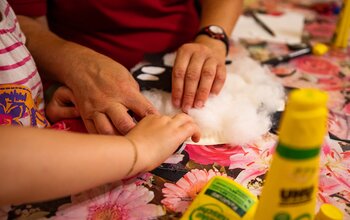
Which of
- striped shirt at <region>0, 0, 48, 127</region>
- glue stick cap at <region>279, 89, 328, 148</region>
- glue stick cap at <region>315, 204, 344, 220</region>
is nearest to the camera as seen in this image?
glue stick cap at <region>279, 89, 328, 148</region>

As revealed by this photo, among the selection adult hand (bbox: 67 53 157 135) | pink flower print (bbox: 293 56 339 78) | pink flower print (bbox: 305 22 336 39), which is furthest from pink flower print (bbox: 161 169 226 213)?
pink flower print (bbox: 305 22 336 39)

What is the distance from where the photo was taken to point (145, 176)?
0.51 metres

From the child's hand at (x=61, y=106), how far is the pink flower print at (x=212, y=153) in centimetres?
20

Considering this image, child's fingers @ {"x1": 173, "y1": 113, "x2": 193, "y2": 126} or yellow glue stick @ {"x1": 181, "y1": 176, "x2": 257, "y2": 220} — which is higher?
child's fingers @ {"x1": 173, "y1": 113, "x2": 193, "y2": 126}

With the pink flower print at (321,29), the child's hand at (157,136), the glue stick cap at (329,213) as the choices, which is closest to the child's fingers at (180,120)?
the child's hand at (157,136)

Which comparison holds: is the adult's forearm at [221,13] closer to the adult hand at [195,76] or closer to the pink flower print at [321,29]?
the adult hand at [195,76]

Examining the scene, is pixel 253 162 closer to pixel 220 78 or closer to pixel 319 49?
pixel 220 78

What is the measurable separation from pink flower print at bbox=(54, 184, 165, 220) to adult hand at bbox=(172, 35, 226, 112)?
172 mm

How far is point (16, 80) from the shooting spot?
0.55 metres

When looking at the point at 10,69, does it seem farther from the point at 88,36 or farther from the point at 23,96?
the point at 88,36

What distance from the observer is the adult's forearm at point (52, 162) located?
0.36m

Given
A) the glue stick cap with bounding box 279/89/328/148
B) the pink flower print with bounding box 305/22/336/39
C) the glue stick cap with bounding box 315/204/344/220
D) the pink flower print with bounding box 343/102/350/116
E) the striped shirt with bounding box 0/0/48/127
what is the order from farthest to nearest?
the pink flower print with bounding box 305/22/336/39 < the pink flower print with bounding box 343/102/350/116 < the striped shirt with bounding box 0/0/48/127 < the glue stick cap with bounding box 315/204/344/220 < the glue stick cap with bounding box 279/89/328/148

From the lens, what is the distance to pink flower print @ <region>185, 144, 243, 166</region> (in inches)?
21.6

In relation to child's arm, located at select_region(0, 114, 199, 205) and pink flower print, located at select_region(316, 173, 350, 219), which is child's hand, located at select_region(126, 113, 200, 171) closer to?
child's arm, located at select_region(0, 114, 199, 205)
